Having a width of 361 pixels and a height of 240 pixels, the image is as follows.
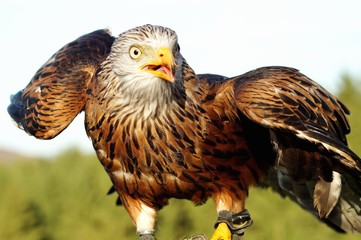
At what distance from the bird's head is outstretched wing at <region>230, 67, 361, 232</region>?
0.70m

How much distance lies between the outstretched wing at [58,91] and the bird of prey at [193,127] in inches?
0.5

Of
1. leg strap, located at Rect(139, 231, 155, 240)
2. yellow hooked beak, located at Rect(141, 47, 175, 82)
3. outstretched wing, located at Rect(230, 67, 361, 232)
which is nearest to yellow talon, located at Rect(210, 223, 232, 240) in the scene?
leg strap, located at Rect(139, 231, 155, 240)

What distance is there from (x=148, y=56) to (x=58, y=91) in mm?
1554

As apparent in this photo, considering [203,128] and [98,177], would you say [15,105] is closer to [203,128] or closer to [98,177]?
[203,128]

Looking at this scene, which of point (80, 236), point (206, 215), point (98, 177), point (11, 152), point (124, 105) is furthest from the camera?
point (11, 152)

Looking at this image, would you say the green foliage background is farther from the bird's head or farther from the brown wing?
the bird's head

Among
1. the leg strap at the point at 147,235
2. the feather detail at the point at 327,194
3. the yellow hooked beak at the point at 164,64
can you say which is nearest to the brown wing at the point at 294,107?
the feather detail at the point at 327,194

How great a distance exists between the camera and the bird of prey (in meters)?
6.30

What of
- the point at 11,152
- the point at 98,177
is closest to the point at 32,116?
the point at 98,177

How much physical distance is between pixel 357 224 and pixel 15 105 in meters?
3.66

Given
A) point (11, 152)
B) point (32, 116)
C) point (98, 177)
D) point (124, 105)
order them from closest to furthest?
point (124, 105) < point (32, 116) < point (98, 177) < point (11, 152)

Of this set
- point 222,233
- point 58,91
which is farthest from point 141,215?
point 58,91

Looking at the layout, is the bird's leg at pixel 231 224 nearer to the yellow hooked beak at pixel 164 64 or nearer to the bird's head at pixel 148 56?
the bird's head at pixel 148 56

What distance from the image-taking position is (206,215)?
71.1 feet
